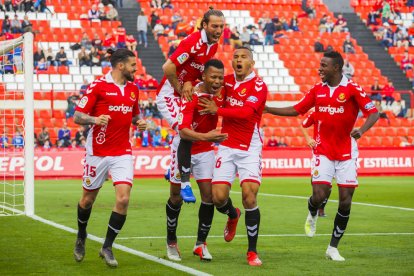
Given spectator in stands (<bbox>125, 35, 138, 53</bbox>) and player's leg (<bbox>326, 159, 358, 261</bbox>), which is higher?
player's leg (<bbox>326, 159, 358, 261</bbox>)

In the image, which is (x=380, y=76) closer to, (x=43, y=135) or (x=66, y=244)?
(x=43, y=135)

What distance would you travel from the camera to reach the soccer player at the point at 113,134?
34.1 ft

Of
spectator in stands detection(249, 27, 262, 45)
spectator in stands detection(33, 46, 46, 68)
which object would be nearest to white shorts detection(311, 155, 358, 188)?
spectator in stands detection(33, 46, 46, 68)

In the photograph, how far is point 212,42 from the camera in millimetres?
11070

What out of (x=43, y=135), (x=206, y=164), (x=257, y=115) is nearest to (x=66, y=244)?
(x=206, y=164)

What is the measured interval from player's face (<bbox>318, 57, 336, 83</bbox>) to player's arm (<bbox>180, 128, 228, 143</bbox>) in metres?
1.67

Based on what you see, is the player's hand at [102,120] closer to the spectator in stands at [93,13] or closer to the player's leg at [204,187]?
the player's leg at [204,187]

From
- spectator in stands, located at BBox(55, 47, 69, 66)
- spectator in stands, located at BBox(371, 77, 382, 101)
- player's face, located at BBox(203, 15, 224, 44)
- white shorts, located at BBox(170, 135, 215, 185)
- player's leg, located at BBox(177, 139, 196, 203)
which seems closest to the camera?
player's face, located at BBox(203, 15, 224, 44)

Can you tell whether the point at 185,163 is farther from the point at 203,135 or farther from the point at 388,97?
A: the point at 388,97

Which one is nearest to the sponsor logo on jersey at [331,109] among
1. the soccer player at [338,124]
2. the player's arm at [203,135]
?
the soccer player at [338,124]

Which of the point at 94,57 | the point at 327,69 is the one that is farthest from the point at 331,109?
the point at 94,57

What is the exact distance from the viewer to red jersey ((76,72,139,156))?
34.4ft

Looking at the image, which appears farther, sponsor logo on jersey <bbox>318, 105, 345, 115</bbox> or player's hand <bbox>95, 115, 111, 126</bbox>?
sponsor logo on jersey <bbox>318, 105, 345, 115</bbox>

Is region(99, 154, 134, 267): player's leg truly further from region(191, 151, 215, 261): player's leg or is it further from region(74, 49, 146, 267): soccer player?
region(191, 151, 215, 261): player's leg
